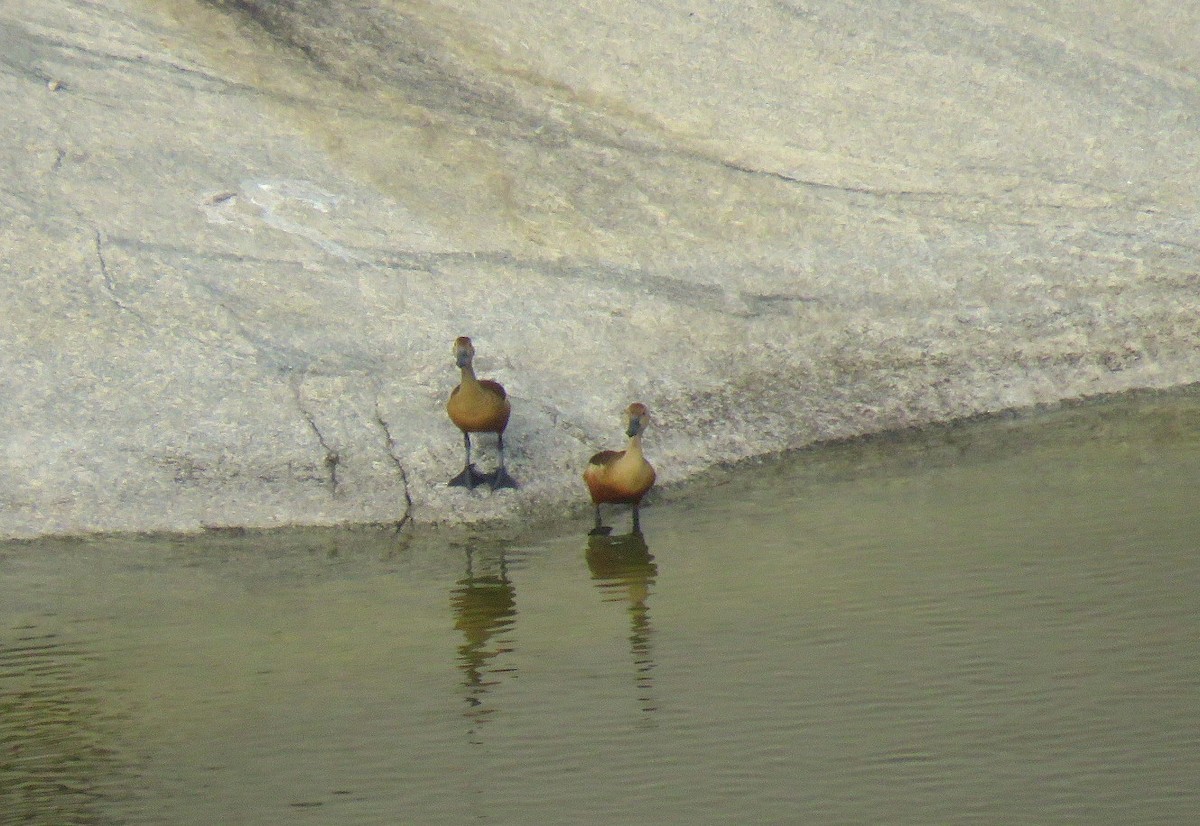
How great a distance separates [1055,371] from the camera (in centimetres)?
1325

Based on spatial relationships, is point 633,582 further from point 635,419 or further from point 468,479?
point 468,479

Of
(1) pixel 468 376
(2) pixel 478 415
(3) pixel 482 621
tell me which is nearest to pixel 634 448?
(2) pixel 478 415

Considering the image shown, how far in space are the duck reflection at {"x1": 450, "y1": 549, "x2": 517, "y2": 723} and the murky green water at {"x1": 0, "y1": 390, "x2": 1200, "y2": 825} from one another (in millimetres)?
23

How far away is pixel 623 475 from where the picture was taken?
10664mm

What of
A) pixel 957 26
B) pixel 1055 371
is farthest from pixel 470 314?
pixel 957 26

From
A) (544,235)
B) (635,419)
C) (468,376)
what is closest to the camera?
(635,419)

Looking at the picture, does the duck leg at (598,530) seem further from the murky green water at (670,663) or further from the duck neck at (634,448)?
the duck neck at (634,448)

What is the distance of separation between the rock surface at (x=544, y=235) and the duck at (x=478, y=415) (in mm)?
152

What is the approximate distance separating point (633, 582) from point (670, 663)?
138cm

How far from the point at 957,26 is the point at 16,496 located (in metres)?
10.4

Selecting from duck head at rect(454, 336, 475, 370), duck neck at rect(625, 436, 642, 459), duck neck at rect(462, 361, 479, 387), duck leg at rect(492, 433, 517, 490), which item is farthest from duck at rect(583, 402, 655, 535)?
duck head at rect(454, 336, 475, 370)

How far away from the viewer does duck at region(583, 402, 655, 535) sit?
10648 mm

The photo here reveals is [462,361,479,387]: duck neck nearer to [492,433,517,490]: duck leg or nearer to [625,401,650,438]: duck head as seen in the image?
[492,433,517,490]: duck leg

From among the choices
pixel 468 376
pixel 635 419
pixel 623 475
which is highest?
pixel 468 376
